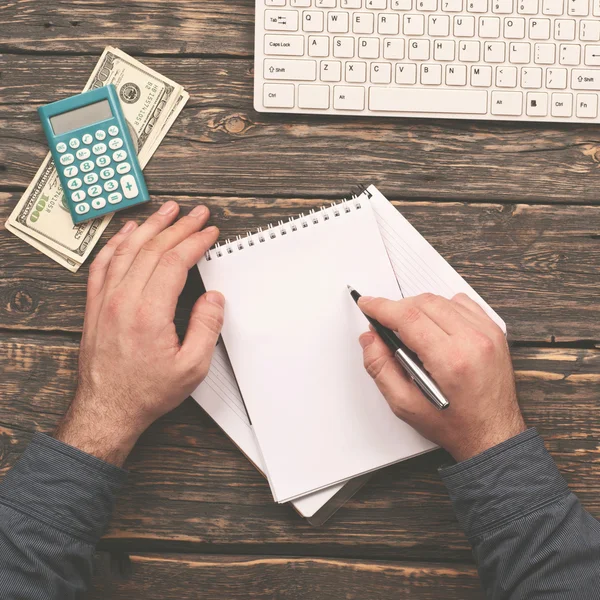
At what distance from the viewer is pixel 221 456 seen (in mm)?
751

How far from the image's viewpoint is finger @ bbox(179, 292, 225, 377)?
2.25ft

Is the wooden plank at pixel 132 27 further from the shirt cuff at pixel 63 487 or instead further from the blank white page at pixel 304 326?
the shirt cuff at pixel 63 487

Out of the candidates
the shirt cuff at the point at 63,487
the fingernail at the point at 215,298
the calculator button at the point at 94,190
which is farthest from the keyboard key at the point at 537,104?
the shirt cuff at the point at 63,487

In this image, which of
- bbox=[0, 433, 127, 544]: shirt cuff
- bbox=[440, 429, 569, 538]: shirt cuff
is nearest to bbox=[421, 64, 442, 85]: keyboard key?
bbox=[440, 429, 569, 538]: shirt cuff

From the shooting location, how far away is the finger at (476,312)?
69 cm

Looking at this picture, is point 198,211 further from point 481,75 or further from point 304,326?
point 481,75

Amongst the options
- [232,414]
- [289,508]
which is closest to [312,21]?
[232,414]

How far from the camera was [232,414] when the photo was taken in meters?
0.74

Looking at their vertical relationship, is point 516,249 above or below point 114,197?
below

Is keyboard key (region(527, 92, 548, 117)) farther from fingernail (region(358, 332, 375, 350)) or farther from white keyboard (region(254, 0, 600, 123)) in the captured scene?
fingernail (region(358, 332, 375, 350))

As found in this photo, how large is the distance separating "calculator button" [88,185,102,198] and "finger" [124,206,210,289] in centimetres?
9

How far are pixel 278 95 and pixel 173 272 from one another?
26 centimetres

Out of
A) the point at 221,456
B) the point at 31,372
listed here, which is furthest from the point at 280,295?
the point at 31,372

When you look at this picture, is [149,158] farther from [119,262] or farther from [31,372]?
[31,372]
